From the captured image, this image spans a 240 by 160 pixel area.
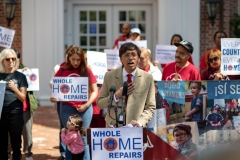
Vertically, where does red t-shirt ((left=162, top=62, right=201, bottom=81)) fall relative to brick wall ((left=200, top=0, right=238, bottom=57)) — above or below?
below

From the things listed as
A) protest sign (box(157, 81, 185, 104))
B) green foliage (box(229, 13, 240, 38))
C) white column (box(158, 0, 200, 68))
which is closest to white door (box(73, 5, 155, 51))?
white column (box(158, 0, 200, 68))

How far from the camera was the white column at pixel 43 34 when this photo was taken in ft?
48.1

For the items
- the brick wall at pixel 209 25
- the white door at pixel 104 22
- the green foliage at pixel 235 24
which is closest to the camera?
the brick wall at pixel 209 25

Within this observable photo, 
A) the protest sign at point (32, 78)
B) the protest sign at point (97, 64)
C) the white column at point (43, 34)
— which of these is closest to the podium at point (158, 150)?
the protest sign at point (97, 64)

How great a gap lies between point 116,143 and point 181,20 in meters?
9.01

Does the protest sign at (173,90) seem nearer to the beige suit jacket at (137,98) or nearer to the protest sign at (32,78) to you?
the beige suit jacket at (137,98)

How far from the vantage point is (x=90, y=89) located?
839 centimetres

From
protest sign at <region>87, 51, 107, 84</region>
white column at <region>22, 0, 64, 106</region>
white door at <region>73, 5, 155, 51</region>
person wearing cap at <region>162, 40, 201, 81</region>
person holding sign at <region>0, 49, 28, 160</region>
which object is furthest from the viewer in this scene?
white door at <region>73, 5, 155, 51</region>

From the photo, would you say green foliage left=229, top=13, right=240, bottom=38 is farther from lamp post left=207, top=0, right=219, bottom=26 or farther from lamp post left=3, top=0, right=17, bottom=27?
lamp post left=3, top=0, right=17, bottom=27

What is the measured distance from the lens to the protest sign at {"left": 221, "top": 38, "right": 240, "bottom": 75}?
825 centimetres

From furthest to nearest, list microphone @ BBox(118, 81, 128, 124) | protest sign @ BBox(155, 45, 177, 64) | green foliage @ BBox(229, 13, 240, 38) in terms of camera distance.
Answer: green foliage @ BBox(229, 13, 240, 38)
protest sign @ BBox(155, 45, 177, 64)
microphone @ BBox(118, 81, 128, 124)

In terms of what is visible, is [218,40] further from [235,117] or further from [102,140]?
[102,140]

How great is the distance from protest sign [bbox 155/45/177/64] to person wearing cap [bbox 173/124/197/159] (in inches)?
125

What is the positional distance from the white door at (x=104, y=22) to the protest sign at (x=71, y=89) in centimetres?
748
